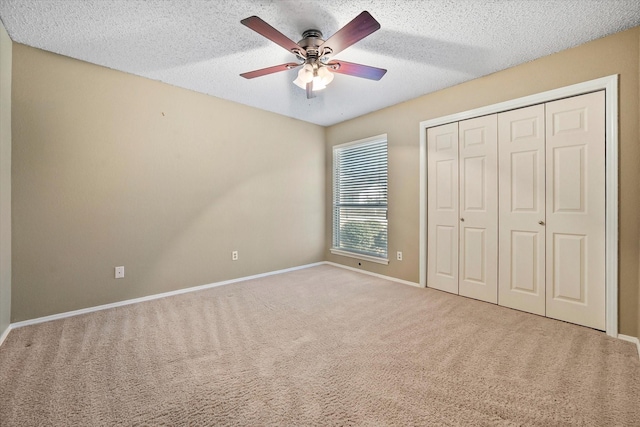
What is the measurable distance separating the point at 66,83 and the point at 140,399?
2909 mm

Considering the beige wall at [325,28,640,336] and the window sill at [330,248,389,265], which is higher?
the beige wall at [325,28,640,336]

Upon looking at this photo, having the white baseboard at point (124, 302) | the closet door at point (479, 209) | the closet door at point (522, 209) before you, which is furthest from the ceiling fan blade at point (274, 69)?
the white baseboard at point (124, 302)

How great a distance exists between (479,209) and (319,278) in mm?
2266

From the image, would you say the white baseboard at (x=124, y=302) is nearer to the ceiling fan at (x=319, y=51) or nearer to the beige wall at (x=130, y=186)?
the beige wall at (x=130, y=186)

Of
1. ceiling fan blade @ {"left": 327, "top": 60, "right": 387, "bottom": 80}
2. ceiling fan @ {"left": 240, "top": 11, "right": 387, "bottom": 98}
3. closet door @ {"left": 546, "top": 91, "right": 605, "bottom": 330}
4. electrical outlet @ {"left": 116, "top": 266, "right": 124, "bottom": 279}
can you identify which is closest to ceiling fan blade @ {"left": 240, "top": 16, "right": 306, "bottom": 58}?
ceiling fan @ {"left": 240, "top": 11, "right": 387, "bottom": 98}

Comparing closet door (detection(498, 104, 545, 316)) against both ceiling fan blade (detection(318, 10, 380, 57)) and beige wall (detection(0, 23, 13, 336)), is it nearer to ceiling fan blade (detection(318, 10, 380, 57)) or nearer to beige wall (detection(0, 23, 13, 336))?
ceiling fan blade (detection(318, 10, 380, 57))

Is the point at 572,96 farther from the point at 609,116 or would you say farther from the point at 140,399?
the point at 140,399

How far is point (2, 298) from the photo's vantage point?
2.19m

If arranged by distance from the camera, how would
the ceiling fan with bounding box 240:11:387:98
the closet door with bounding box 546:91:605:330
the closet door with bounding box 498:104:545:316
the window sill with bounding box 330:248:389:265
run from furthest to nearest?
1. the window sill with bounding box 330:248:389:265
2. the closet door with bounding box 498:104:545:316
3. the closet door with bounding box 546:91:605:330
4. the ceiling fan with bounding box 240:11:387:98

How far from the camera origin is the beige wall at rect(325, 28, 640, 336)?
2176 mm

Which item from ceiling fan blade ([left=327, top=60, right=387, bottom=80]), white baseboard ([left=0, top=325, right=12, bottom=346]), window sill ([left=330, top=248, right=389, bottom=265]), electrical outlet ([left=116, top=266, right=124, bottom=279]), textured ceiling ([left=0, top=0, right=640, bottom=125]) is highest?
textured ceiling ([left=0, top=0, right=640, bottom=125])

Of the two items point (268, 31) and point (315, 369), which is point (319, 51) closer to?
point (268, 31)

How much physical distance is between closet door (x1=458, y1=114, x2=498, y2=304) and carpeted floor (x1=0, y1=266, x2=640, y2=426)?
37cm

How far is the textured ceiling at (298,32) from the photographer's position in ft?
6.34
